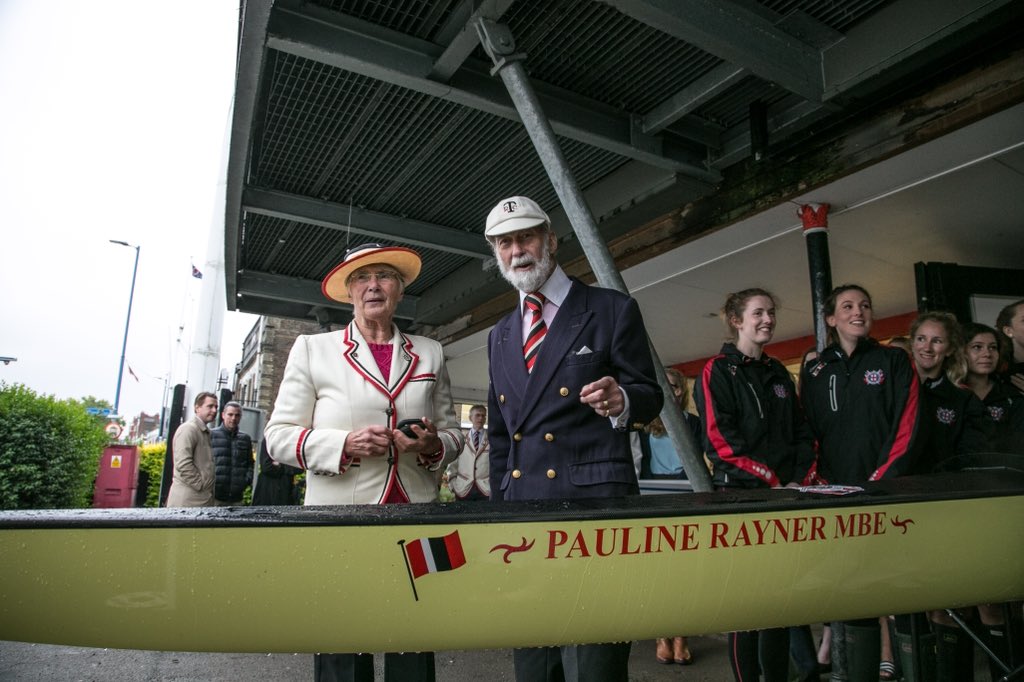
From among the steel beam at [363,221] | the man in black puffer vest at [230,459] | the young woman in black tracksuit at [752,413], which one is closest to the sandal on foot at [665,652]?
the young woman in black tracksuit at [752,413]

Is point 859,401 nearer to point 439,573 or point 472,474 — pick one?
point 439,573

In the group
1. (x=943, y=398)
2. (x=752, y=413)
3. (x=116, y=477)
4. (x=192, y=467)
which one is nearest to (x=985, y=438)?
(x=943, y=398)

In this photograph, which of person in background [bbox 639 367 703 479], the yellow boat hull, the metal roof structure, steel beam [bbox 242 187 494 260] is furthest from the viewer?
steel beam [bbox 242 187 494 260]

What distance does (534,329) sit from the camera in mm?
2232

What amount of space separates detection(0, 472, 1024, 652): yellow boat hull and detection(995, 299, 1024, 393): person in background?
8.87 feet

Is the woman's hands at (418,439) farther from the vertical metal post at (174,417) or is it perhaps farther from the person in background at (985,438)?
the vertical metal post at (174,417)

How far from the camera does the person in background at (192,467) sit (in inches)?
243

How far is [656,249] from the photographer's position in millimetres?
6277

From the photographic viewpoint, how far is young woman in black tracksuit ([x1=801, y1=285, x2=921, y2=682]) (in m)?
2.89

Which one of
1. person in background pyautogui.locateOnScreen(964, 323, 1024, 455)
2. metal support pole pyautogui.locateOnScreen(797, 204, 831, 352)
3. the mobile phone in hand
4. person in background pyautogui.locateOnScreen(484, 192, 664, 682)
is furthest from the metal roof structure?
the mobile phone in hand

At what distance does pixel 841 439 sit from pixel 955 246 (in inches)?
198

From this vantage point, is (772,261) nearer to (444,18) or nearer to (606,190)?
(606,190)

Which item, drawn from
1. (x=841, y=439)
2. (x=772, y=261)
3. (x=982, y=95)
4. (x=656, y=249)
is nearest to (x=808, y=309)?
(x=772, y=261)

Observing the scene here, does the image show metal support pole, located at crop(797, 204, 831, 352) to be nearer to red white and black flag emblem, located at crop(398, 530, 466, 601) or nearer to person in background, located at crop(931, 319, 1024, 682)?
person in background, located at crop(931, 319, 1024, 682)
